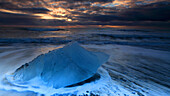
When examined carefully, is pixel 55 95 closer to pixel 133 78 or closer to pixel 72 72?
pixel 72 72

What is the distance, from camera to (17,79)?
2.20 metres

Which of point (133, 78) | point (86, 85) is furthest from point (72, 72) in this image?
point (133, 78)

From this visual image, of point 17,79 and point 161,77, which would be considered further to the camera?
point 161,77

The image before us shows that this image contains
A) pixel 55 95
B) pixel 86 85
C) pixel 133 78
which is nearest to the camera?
pixel 55 95

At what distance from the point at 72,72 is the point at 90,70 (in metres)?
0.39

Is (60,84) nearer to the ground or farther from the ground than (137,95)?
farther from the ground

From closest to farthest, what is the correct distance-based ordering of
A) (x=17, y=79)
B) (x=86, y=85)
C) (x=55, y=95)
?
1. (x=55, y=95)
2. (x=86, y=85)
3. (x=17, y=79)

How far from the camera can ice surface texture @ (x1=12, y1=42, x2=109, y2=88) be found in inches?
76.9

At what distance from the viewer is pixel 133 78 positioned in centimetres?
249

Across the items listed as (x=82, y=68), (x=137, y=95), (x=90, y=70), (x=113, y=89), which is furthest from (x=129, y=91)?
(x=82, y=68)

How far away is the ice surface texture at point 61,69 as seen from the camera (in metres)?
1.95

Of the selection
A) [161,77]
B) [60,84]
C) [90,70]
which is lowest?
[161,77]

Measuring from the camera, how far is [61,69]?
2.01 metres

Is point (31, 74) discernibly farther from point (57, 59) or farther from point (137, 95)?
point (137, 95)
